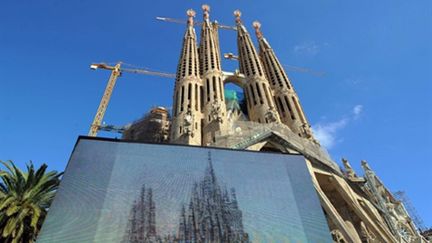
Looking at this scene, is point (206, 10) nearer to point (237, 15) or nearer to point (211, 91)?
point (237, 15)

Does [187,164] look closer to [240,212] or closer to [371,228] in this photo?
[240,212]

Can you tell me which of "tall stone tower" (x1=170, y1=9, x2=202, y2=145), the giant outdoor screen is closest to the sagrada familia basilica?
"tall stone tower" (x1=170, y1=9, x2=202, y2=145)

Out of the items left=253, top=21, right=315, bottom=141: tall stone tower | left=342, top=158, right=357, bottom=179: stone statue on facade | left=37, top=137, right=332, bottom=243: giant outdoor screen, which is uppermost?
left=253, top=21, right=315, bottom=141: tall stone tower

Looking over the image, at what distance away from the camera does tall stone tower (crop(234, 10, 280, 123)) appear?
1314 inches

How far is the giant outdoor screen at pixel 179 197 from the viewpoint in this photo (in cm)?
1379

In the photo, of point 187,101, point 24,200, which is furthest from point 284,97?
point 24,200

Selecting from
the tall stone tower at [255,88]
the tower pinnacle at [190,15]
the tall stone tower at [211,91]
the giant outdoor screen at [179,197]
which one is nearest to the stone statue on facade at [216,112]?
the tall stone tower at [211,91]

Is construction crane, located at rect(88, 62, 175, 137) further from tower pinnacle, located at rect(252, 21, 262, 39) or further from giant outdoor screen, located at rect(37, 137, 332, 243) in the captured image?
giant outdoor screen, located at rect(37, 137, 332, 243)

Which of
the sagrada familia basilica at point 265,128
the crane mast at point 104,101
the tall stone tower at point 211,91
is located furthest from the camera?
the crane mast at point 104,101

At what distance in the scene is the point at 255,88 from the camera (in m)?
38.0

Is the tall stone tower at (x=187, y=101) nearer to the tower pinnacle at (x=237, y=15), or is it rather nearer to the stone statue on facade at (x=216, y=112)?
the stone statue on facade at (x=216, y=112)

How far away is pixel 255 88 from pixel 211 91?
6.29 metres

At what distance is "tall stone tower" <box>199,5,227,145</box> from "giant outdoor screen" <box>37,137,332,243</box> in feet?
35.4

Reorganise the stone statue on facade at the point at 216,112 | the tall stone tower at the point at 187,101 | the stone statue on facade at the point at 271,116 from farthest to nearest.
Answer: the stone statue on facade at the point at 271,116, the stone statue on facade at the point at 216,112, the tall stone tower at the point at 187,101
